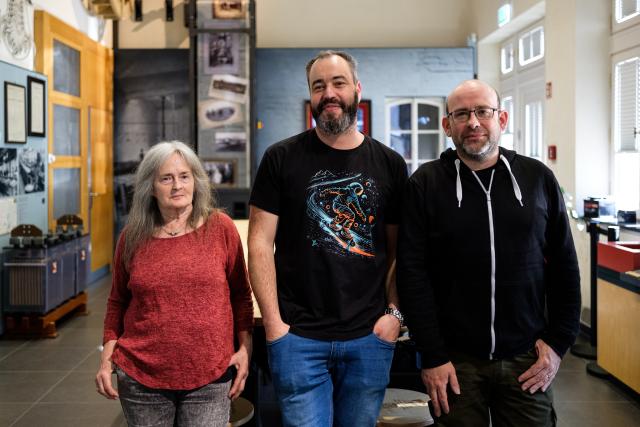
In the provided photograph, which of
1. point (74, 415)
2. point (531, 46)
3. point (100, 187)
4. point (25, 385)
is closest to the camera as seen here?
point (74, 415)

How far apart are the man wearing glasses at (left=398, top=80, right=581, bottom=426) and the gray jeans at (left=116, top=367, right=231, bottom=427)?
2.19ft

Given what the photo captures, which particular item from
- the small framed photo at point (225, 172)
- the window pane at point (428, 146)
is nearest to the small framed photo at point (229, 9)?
the small framed photo at point (225, 172)

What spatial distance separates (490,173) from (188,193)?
973 mm

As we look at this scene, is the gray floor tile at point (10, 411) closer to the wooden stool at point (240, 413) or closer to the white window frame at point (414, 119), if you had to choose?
the wooden stool at point (240, 413)

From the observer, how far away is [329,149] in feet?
6.95

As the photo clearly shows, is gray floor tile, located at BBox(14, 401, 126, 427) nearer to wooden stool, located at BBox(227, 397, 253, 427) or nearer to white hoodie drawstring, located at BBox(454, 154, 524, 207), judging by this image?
wooden stool, located at BBox(227, 397, 253, 427)

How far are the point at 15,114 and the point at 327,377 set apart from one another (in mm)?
4956

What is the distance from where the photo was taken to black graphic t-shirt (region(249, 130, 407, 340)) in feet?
6.64

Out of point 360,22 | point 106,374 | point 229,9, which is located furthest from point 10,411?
→ point 360,22

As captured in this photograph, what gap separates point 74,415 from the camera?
4.06m

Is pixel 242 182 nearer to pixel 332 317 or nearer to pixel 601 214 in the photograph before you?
pixel 601 214

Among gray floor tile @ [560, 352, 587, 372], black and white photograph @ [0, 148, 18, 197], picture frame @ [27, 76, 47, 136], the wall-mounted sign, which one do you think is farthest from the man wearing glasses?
the wall-mounted sign

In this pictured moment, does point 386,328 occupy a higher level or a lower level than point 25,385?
higher

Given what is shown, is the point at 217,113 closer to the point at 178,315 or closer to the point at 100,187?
the point at 100,187
